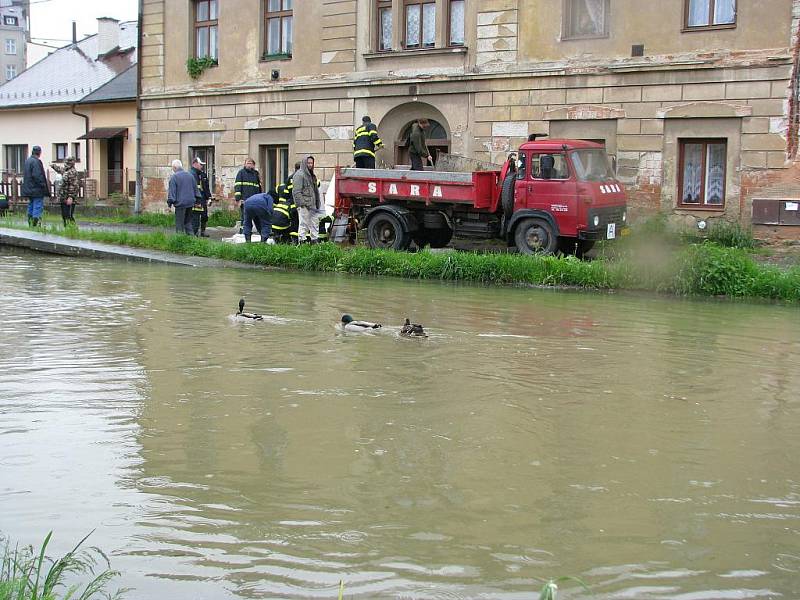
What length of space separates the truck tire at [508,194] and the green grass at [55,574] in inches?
562

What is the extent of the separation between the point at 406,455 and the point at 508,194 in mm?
12529

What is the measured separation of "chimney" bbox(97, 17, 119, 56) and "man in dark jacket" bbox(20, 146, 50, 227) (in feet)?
69.0

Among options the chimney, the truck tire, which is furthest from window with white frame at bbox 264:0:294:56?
the chimney

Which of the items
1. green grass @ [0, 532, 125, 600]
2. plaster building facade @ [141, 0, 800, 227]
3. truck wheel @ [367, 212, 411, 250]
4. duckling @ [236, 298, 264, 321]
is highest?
plaster building facade @ [141, 0, 800, 227]

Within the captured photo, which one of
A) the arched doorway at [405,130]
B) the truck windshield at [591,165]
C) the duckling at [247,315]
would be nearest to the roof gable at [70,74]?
the arched doorway at [405,130]

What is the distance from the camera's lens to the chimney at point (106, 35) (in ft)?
140

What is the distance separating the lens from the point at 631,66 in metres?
20.7

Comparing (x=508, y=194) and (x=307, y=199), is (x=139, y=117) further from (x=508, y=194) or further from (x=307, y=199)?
(x=508, y=194)

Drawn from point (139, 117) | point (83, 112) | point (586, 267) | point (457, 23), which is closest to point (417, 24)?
point (457, 23)

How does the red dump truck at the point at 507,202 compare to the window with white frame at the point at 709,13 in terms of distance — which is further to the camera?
the window with white frame at the point at 709,13

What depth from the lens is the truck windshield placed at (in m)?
17.9

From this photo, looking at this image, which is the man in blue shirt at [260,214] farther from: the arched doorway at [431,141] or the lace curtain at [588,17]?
the lace curtain at [588,17]

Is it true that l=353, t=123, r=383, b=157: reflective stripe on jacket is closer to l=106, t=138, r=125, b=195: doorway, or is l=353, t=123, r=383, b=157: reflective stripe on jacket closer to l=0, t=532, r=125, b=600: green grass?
l=0, t=532, r=125, b=600: green grass

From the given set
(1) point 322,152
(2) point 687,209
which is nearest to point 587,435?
→ (2) point 687,209
